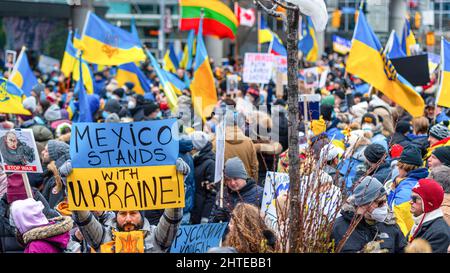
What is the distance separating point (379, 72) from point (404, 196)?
185 inches

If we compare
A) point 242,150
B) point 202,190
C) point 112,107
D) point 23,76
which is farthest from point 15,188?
point 23,76

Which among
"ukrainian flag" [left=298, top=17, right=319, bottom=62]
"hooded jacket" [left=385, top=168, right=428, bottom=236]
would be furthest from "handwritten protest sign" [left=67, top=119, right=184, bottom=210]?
"ukrainian flag" [left=298, top=17, right=319, bottom=62]

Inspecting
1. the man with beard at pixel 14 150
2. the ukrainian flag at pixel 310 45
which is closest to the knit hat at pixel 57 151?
the man with beard at pixel 14 150

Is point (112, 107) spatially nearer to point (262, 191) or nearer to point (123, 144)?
point (262, 191)

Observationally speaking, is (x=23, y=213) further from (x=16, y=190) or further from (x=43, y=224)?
(x=16, y=190)

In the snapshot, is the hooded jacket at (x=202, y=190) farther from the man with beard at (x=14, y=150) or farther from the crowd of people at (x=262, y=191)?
the man with beard at (x=14, y=150)

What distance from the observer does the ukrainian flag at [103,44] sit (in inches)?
661

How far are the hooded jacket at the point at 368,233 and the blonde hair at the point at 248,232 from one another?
65 cm

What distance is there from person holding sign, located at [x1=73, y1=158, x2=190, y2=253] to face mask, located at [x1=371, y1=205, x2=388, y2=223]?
1.27 m

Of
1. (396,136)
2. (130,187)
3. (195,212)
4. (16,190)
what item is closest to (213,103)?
(396,136)

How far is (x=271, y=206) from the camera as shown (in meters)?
6.60

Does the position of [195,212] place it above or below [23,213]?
below

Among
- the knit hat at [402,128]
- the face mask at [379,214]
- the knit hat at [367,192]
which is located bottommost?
the knit hat at [402,128]
